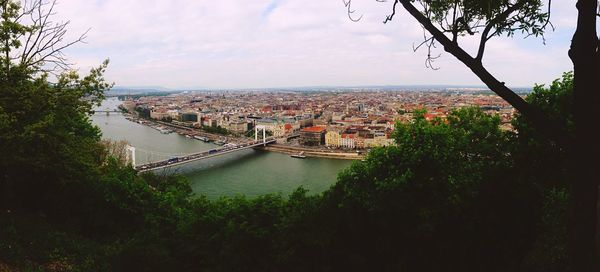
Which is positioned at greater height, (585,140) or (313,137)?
(585,140)

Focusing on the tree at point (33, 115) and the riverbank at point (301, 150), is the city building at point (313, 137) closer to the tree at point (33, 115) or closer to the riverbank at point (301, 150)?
the riverbank at point (301, 150)

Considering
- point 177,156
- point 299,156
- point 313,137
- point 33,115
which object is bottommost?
point 299,156

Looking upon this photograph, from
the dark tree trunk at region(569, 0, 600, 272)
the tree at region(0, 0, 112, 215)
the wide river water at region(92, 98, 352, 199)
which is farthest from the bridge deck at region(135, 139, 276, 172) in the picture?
the dark tree trunk at region(569, 0, 600, 272)

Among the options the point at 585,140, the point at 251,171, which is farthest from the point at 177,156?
the point at 585,140

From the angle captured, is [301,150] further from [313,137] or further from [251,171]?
[251,171]

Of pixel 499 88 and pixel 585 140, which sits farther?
pixel 499 88

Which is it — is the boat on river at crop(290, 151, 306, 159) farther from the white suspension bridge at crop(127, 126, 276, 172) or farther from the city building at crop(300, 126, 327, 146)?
the city building at crop(300, 126, 327, 146)

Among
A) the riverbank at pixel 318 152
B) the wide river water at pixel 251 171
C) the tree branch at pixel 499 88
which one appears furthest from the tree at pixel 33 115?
the riverbank at pixel 318 152
